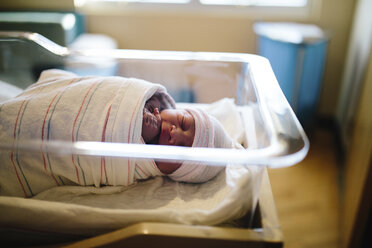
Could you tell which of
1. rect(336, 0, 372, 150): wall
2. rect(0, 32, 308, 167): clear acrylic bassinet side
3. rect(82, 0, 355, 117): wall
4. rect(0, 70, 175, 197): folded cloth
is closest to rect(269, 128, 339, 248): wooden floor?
rect(336, 0, 372, 150): wall

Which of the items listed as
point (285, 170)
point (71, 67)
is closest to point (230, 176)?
point (71, 67)

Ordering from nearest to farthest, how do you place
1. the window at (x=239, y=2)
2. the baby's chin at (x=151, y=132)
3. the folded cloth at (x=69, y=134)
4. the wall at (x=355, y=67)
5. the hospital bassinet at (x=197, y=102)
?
the hospital bassinet at (x=197, y=102)
the folded cloth at (x=69, y=134)
the baby's chin at (x=151, y=132)
the wall at (x=355, y=67)
the window at (x=239, y=2)

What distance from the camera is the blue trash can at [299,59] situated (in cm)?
168

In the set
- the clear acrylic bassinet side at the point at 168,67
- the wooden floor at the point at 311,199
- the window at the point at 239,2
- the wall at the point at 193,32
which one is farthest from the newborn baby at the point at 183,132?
the window at the point at 239,2

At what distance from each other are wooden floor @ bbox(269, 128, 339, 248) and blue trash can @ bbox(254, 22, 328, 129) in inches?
10.5

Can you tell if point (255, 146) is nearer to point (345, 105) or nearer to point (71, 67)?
point (71, 67)

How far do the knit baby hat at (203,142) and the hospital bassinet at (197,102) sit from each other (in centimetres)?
7

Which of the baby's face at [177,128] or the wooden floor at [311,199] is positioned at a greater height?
the baby's face at [177,128]

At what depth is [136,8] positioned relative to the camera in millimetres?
2174

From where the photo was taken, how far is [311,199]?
4.87 feet

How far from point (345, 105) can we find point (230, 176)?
1588mm

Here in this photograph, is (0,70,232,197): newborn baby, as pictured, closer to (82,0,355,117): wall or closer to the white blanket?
the white blanket

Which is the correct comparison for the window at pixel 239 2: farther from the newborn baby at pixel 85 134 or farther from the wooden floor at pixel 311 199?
the newborn baby at pixel 85 134

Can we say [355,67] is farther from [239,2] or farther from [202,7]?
[202,7]
